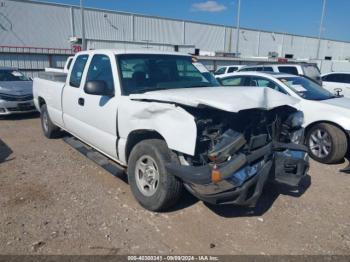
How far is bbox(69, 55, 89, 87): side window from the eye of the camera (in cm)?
499

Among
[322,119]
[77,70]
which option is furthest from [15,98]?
[322,119]

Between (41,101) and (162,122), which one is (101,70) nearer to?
(162,122)

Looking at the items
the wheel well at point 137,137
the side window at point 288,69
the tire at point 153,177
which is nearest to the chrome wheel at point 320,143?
the tire at point 153,177

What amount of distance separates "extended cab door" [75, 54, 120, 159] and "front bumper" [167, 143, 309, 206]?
4.38ft

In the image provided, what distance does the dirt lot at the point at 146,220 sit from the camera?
299cm

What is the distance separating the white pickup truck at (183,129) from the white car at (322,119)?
1.73 metres

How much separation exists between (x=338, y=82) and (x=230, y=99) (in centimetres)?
1160

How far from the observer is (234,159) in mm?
2971

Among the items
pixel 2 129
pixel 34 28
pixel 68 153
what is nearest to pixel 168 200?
pixel 68 153

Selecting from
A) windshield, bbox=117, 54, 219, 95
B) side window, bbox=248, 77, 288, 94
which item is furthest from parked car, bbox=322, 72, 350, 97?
windshield, bbox=117, 54, 219, 95

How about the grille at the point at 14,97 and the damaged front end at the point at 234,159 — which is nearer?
the damaged front end at the point at 234,159

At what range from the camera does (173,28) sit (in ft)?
121

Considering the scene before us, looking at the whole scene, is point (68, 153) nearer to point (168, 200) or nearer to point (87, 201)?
point (87, 201)

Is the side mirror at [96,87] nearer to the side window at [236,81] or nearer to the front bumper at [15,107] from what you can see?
the side window at [236,81]
